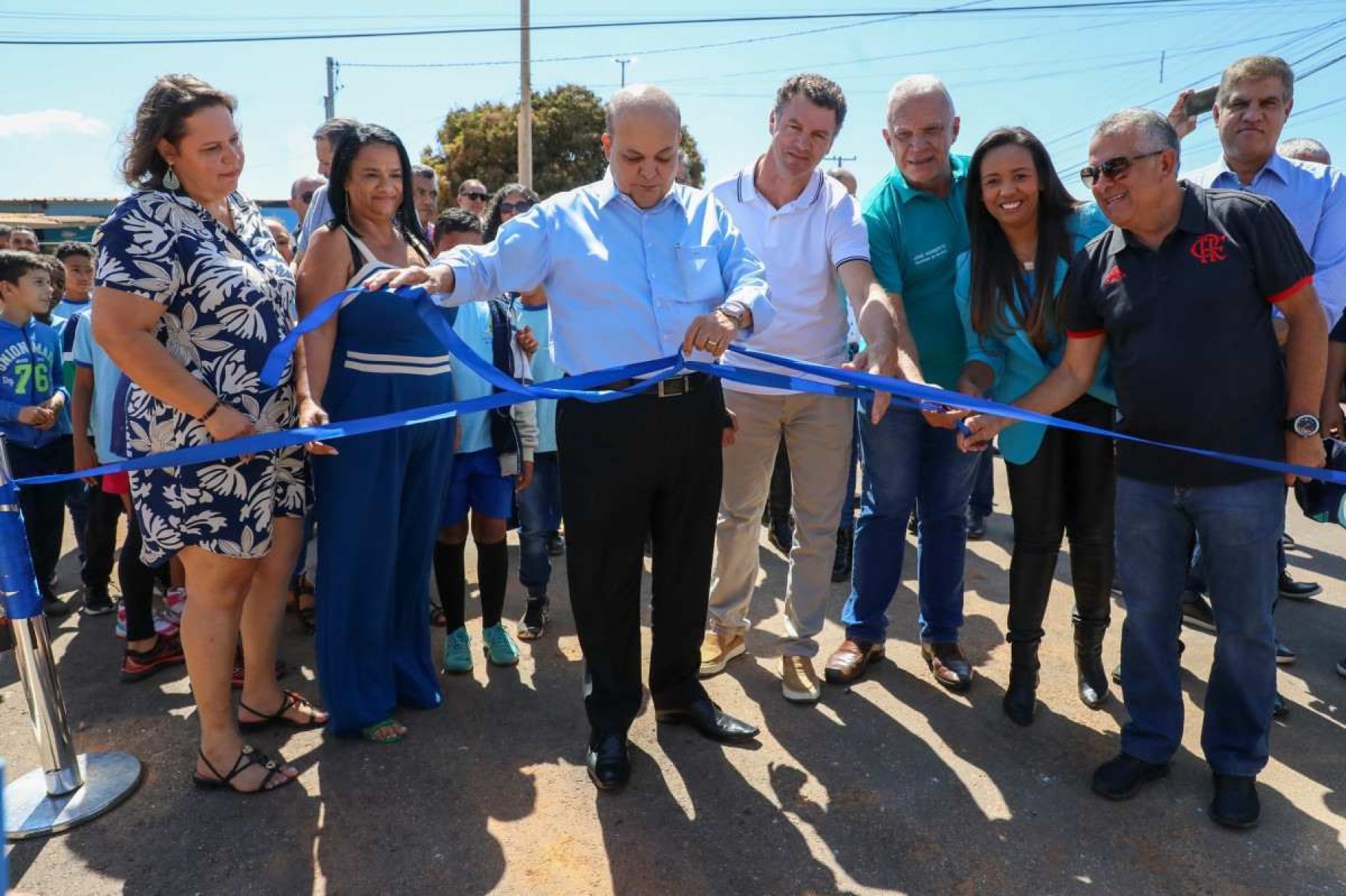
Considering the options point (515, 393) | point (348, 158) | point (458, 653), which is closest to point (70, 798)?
point (458, 653)

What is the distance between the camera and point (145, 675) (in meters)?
3.79

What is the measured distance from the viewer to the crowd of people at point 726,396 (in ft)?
8.82

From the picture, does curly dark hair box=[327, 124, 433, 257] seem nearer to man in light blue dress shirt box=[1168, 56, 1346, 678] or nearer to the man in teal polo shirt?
the man in teal polo shirt

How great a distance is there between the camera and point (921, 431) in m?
3.64

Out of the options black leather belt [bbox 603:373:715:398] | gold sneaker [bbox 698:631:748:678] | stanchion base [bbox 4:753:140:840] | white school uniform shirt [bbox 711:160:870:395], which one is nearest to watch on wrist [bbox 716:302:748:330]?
black leather belt [bbox 603:373:715:398]

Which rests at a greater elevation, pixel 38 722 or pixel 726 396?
pixel 726 396

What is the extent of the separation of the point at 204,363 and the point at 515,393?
3.07 ft

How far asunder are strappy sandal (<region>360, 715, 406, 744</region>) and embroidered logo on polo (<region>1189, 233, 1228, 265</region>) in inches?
120

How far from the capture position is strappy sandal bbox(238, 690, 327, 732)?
3332 millimetres

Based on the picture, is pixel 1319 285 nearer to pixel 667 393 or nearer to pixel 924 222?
pixel 924 222

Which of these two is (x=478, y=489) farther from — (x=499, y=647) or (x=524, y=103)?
(x=524, y=103)

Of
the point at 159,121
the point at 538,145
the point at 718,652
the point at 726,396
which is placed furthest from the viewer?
the point at 538,145

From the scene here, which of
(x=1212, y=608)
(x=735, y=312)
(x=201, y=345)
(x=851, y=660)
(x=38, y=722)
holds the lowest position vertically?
(x=851, y=660)

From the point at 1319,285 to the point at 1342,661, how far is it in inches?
65.2
